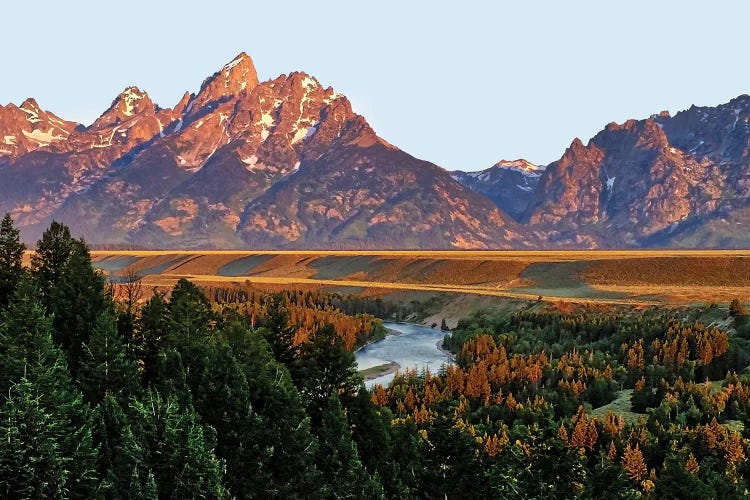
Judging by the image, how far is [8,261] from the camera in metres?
69.9

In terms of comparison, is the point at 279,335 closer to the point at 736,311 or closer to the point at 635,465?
the point at 635,465

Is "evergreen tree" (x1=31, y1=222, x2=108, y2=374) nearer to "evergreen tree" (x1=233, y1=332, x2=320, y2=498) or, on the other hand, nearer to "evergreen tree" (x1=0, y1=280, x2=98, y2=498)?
"evergreen tree" (x1=0, y1=280, x2=98, y2=498)

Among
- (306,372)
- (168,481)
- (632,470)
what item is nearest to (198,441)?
(168,481)

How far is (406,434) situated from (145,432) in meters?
22.9

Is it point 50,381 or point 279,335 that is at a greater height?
point 50,381

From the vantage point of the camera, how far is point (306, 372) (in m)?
53.2

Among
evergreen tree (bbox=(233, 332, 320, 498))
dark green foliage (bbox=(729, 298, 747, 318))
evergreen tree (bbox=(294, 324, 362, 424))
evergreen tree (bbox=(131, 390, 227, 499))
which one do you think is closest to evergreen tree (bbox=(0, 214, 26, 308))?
evergreen tree (bbox=(294, 324, 362, 424))

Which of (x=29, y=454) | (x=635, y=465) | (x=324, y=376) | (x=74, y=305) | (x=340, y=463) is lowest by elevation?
(x=635, y=465)

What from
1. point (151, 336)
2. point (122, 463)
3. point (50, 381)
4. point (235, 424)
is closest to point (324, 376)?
point (235, 424)

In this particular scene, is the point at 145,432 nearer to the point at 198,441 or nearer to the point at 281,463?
the point at 198,441

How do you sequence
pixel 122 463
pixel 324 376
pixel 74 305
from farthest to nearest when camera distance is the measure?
pixel 74 305 → pixel 324 376 → pixel 122 463

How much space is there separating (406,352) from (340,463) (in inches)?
3831

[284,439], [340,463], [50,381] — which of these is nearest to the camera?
[50,381]

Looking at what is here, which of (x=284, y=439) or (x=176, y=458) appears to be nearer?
(x=176, y=458)
